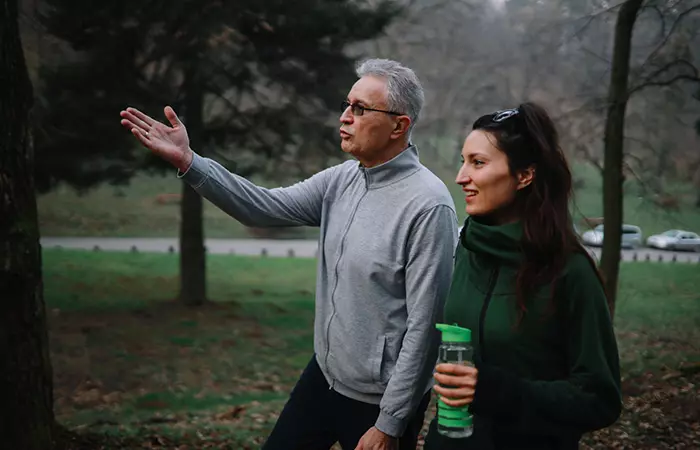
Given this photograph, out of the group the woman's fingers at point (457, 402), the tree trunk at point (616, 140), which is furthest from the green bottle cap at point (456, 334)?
the tree trunk at point (616, 140)

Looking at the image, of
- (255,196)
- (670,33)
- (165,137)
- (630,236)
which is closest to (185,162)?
(165,137)

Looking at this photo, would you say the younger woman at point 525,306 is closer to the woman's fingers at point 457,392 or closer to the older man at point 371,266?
the woman's fingers at point 457,392

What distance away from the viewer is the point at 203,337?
831 centimetres

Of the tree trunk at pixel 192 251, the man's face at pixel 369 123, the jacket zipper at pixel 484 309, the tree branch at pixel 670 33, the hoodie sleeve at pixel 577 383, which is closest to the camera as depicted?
the hoodie sleeve at pixel 577 383

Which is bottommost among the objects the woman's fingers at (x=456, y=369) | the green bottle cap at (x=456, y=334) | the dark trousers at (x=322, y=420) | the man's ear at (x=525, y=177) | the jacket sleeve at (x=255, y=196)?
the dark trousers at (x=322, y=420)

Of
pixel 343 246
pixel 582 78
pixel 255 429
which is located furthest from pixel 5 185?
pixel 582 78

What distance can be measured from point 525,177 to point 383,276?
558mm

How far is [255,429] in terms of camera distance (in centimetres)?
572

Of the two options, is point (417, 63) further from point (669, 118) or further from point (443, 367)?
point (443, 367)

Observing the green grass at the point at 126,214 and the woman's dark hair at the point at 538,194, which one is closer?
the woman's dark hair at the point at 538,194

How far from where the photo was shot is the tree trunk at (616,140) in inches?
245

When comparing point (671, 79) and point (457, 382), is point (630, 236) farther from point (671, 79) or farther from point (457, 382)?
point (457, 382)

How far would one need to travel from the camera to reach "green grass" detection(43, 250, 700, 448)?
259 inches

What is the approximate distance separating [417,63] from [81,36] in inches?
139
